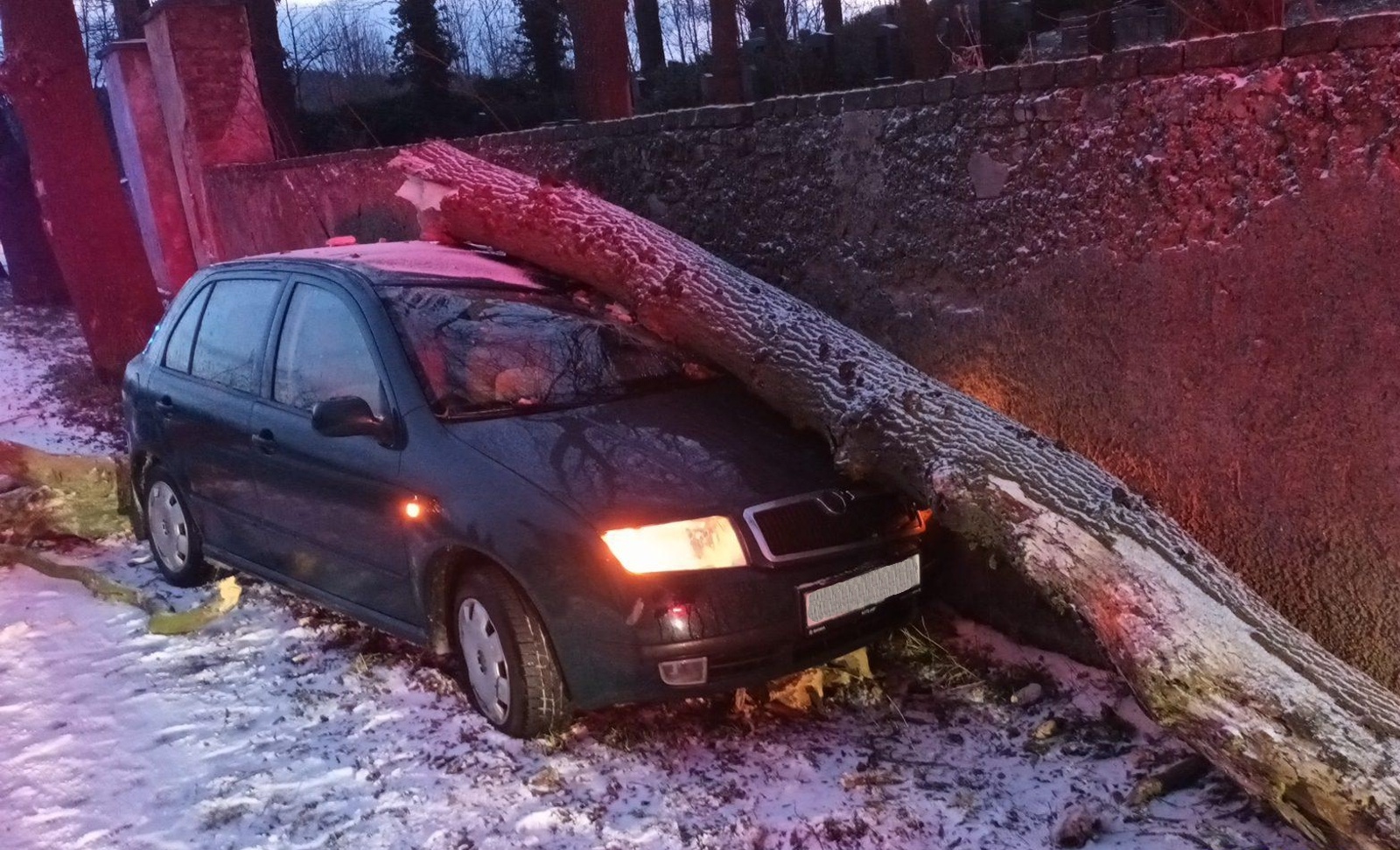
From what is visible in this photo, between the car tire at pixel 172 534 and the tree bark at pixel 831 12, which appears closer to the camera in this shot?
the car tire at pixel 172 534

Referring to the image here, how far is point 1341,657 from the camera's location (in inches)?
148

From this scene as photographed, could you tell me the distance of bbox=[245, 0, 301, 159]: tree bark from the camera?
44.1 feet

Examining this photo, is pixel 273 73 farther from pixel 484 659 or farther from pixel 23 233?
pixel 484 659

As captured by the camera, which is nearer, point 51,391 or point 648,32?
point 51,391

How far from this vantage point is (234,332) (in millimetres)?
5059

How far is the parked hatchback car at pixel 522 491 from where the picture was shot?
3.57m

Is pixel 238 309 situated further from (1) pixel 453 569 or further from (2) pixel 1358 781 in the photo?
(2) pixel 1358 781

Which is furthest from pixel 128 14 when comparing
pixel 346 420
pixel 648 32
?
pixel 346 420

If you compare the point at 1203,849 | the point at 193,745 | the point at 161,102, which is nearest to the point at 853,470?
the point at 1203,849

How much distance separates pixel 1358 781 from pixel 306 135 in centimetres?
1616

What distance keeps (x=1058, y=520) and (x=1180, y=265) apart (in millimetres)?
1006

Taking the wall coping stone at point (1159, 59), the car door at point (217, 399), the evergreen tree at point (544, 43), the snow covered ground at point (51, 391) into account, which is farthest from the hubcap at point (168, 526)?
the evergreen tree at point (544, 43)

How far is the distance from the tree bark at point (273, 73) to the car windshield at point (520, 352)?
947 cm

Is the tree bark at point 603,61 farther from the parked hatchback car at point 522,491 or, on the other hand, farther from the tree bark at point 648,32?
the tree bark at point 648,32
